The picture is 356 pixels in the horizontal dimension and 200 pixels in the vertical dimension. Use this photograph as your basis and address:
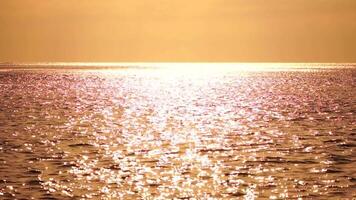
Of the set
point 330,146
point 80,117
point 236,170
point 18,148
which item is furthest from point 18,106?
point 236,170

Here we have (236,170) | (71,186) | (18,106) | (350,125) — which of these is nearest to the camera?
(71,186)

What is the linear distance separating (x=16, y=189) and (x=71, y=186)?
2314mm

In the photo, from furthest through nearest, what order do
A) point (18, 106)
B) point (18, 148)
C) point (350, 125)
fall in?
point (18, 106)
point (350, 125)
point (18, 148)

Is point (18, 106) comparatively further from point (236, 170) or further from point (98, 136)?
point (236, 170)

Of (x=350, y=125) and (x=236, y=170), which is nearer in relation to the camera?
(x=236, y=170)

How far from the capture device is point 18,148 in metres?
44.3

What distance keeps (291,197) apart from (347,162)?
1070 centimetres

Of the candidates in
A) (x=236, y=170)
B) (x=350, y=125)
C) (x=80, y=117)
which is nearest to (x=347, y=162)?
(x=236, y=170)

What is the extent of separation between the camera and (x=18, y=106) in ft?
295

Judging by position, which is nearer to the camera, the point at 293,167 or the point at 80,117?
the point at 293,167

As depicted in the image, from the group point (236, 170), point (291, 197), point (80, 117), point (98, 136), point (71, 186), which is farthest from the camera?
point (80, 117)

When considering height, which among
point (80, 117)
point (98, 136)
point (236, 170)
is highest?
point (80, 117)

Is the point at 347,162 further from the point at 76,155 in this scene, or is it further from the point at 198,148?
the point at 76,155

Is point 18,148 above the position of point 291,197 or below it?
above
